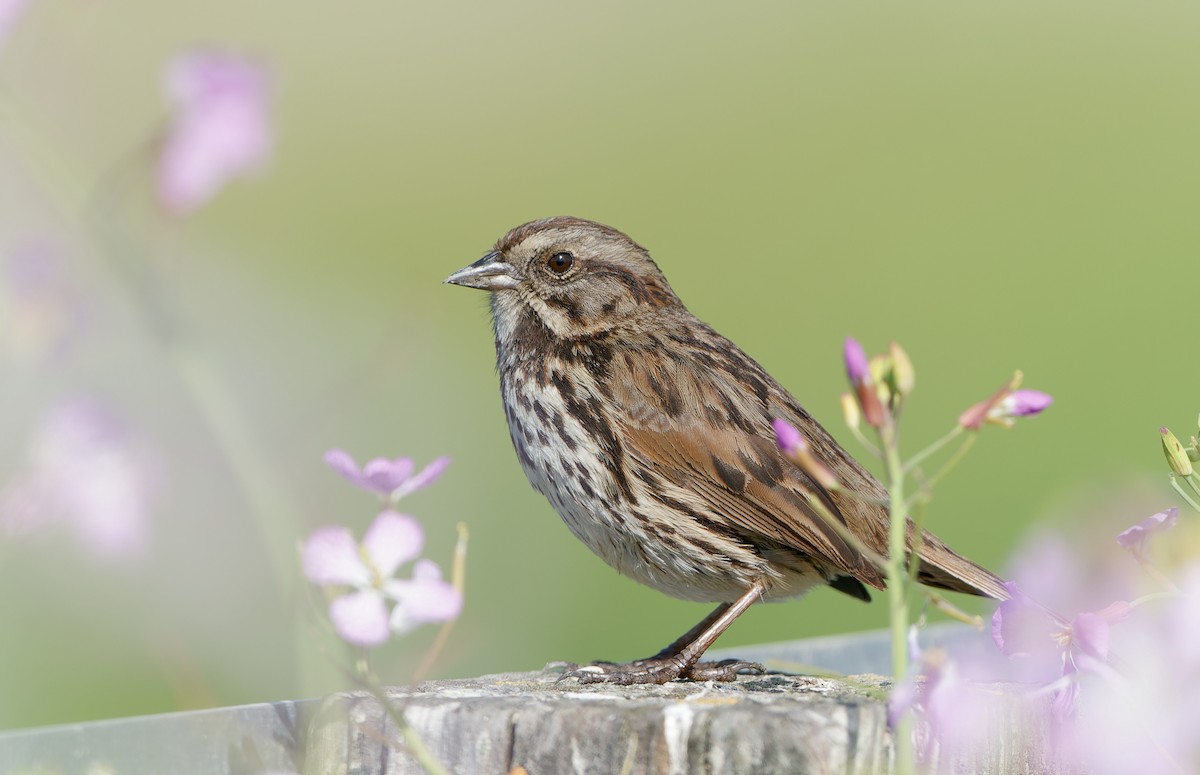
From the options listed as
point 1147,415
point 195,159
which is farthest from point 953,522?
point 195,159

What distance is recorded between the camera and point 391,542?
1.52m

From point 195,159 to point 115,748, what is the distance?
3.33 ft

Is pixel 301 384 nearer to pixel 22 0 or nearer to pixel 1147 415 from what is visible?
pixel 1147 415

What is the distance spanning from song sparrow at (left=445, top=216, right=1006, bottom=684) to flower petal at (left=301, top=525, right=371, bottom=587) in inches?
52.2

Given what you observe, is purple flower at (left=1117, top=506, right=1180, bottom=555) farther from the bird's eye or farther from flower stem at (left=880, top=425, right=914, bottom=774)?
the bird's eye

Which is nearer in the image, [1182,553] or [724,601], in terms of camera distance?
[1182,553]

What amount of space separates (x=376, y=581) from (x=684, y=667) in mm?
1484

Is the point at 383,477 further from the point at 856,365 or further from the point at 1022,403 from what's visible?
the point at 1022,403

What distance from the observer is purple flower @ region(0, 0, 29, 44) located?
123 cm

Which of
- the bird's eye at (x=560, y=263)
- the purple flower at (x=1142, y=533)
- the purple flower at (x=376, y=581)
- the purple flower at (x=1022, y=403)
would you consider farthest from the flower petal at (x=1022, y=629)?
the bird's eye at (x=560, y=263)

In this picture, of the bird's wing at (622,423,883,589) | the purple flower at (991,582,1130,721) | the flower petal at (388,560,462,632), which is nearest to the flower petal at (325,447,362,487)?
the flower petal at (388,560,462,632)

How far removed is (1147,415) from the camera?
354 inches

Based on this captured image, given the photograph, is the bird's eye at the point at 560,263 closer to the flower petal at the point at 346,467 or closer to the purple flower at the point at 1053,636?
the purple flower at the point at 1053,636

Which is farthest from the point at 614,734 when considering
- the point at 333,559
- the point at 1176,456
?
the point at 1176,456
